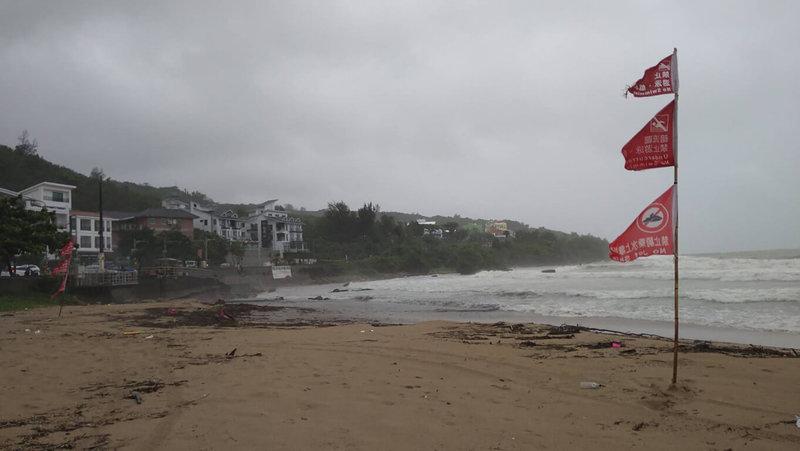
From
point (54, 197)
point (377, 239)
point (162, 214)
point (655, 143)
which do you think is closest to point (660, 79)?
point (655, 143)

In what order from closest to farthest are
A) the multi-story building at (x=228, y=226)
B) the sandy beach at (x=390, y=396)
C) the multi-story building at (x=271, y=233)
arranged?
the sandy beach at (x=390, y=396), the multi-story building at (x=228, y=226), the multi-story building at (x=271, y=233)

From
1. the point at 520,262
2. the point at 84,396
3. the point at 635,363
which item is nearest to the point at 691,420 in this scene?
the point at 635,363

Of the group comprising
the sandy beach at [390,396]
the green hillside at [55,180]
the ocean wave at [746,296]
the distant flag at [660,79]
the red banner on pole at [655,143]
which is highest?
the green hillside at [55,180]

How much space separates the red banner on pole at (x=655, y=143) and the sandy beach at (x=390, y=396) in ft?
8.60

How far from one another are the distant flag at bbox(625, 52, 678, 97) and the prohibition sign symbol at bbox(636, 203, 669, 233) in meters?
1.34

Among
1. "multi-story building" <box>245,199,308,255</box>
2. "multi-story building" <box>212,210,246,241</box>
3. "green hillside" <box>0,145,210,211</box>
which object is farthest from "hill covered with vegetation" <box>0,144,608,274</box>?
"multi-story building" <box>212,210,246,241</box>

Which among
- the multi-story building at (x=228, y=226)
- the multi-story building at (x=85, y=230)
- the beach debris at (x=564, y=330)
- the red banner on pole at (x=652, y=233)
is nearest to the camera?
the red banner on pole at (x=652, y=233)

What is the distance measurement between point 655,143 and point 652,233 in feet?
3.44

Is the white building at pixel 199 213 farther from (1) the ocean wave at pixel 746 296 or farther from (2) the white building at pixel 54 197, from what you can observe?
(1) the ocean wave at pixel 746 296

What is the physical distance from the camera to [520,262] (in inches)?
4117

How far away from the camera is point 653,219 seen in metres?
5.11

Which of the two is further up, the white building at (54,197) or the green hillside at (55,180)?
the green hillside at (55,180)

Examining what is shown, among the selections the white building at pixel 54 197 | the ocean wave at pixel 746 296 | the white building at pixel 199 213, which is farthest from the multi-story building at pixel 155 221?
the ocean wave at pixel 746 296

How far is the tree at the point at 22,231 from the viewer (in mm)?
20750
